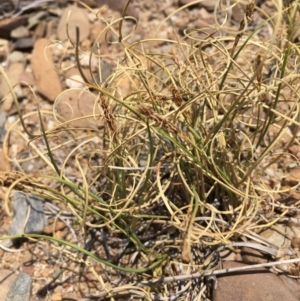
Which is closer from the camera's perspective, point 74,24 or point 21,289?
point 21,289

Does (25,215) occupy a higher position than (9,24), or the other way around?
(9,24)

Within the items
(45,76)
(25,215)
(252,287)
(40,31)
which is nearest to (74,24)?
(40,31)

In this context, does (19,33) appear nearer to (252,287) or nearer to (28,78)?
(28,78)

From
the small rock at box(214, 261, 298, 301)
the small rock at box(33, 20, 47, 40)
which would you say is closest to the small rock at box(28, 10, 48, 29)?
the small rock at box(33, 20, 47, 40)

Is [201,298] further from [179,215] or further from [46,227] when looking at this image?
[46,227]

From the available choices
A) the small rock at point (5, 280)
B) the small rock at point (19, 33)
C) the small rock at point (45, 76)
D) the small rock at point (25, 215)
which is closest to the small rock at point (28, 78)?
the small rock at point (45, 76)

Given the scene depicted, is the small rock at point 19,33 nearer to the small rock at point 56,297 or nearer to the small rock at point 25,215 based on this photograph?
the small rock at point 25,215

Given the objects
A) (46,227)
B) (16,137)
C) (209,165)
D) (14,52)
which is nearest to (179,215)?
(209,165)
